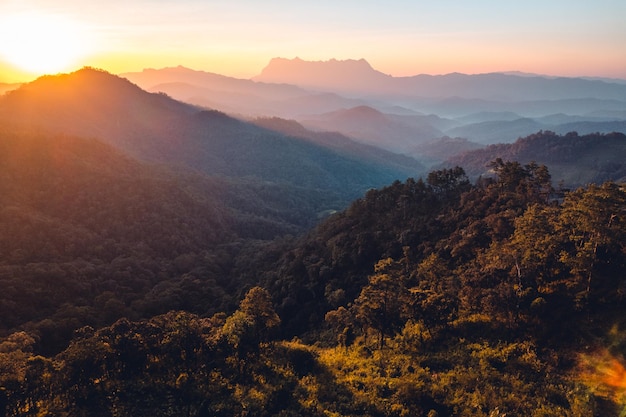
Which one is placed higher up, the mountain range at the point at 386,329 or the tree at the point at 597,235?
the tree at the point at 597,235

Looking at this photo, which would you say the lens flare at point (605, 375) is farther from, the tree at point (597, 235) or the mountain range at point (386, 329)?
the tree at point (597, 235)

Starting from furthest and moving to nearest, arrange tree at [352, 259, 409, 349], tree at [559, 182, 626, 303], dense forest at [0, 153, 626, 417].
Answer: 1. tree at [352, 259, 409, 349]
2. tree at [559, 182, 626, 303]
3. dense forest at [0, 153, 626, 417]

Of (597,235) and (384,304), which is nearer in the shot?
(597,235)

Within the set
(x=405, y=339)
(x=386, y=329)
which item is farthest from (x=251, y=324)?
(x=405, y=339)

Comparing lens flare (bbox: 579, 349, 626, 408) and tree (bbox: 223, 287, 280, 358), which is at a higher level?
lens flare (bbox: 579, 349, 626, 408)

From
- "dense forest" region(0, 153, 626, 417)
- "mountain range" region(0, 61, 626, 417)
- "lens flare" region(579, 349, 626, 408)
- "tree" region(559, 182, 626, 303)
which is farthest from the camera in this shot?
"tree" region(559, 182, 626, 303)

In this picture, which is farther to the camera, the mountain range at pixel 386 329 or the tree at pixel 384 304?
the tree at pixel 384 304

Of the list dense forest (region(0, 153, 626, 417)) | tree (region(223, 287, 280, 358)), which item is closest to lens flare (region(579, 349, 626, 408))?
dense forest (region(0, 153, 626, 417))

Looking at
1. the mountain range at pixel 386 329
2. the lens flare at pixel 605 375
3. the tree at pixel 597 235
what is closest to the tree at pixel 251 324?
the mountain range at pixel 386 329

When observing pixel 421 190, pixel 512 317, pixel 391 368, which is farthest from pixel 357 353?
pixel 421 190

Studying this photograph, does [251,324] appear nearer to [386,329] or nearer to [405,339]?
[386,329]

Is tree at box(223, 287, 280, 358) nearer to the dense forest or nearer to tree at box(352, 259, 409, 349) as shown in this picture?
the dense forest

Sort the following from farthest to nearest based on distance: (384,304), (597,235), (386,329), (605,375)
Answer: (386,329)
(384,304)
(597,235)
(605,375)
